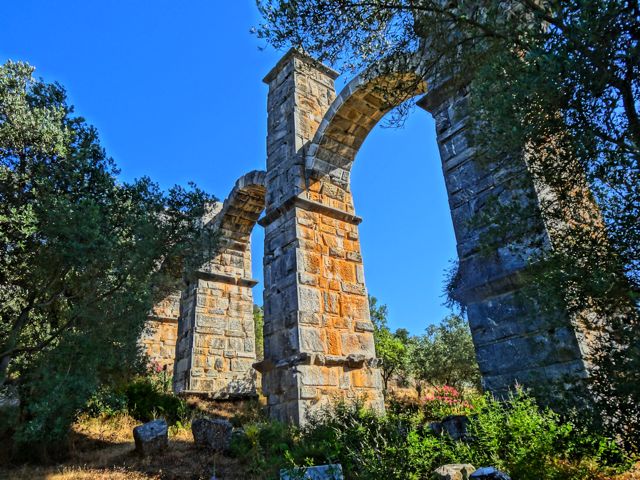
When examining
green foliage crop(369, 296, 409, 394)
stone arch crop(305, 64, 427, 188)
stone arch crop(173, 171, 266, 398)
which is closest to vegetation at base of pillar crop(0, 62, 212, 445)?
stone arch crop(305, 64, 427, 188)

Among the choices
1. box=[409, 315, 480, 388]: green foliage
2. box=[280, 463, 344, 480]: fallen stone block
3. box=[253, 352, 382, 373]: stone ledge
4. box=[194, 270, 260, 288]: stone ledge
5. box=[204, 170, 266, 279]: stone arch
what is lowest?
box=[280, 463, 344, 480]: fallen stone block

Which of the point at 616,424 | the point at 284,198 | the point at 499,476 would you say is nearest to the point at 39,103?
the point at 284,198

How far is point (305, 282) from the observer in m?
7.48

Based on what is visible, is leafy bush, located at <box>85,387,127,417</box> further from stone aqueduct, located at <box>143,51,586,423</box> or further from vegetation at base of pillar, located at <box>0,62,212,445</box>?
stone aqueduct, located at <box>143,51,586,423</box>

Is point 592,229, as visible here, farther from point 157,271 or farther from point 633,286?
point 157,271

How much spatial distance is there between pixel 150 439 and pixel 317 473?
3059mm

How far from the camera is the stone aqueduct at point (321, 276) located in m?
4.45

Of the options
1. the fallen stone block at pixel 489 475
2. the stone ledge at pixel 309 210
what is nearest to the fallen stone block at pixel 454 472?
the fallen stone block at pixel 489 475

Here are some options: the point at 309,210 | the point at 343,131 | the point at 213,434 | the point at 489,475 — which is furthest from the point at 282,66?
the point at 489,475

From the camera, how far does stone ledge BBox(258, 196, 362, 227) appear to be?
820cm

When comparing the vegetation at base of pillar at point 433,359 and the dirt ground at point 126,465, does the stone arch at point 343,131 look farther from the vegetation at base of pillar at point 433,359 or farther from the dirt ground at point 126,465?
the vegetation at base of pillar at point 433,359

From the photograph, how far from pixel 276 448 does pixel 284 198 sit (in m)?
4.56

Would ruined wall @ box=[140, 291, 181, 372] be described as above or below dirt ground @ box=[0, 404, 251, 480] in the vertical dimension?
above

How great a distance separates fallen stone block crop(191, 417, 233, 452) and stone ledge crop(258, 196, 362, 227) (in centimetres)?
390
